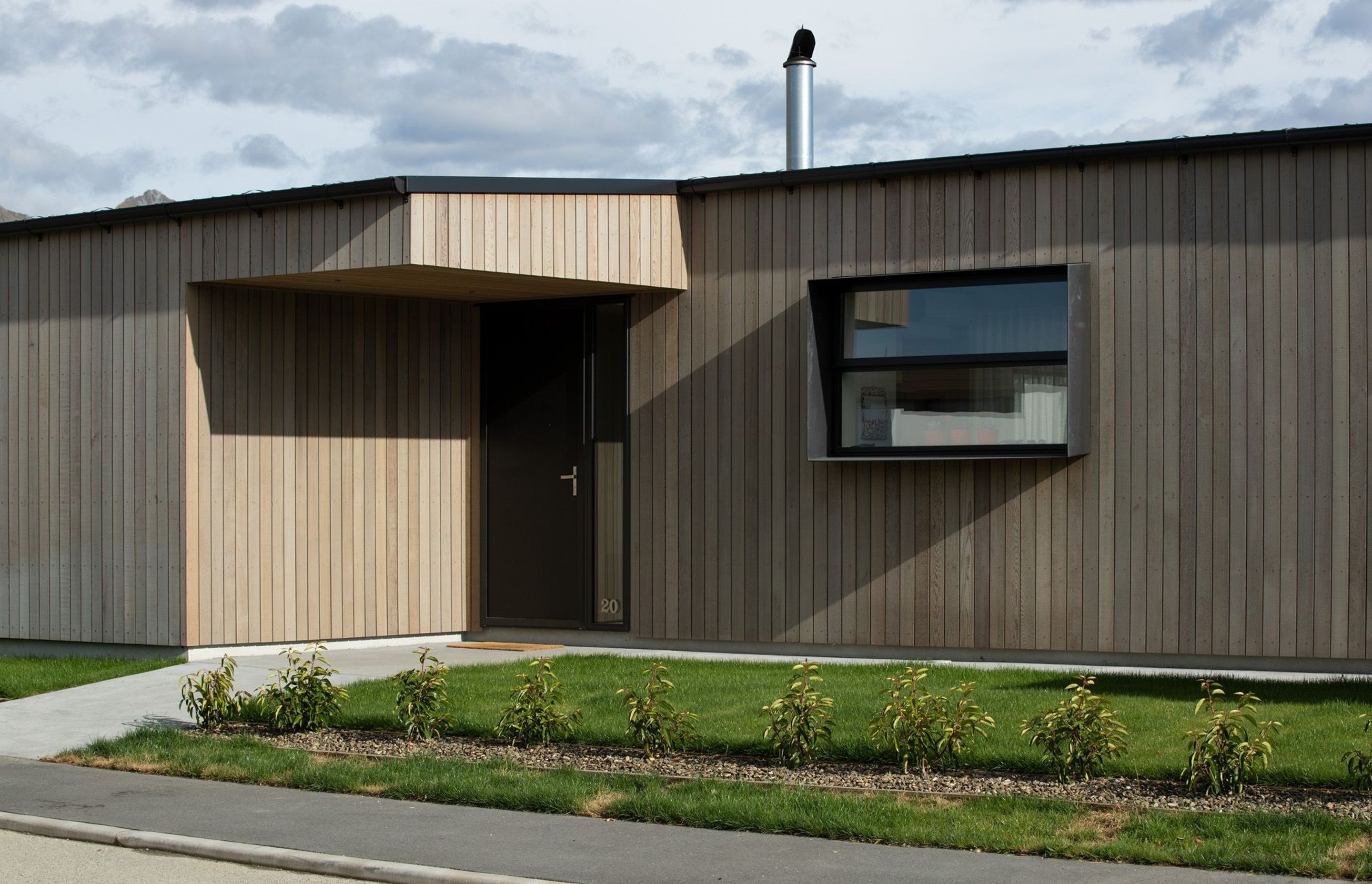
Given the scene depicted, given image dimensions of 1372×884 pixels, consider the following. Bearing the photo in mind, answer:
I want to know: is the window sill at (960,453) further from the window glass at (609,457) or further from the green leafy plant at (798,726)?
the green leafy plant at (798,726)

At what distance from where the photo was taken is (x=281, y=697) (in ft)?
30.9

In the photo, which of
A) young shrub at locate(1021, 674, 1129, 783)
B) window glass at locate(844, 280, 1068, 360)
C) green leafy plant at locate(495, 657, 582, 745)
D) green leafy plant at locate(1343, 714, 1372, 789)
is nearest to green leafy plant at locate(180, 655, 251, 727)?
green leafy plant at locate(495, 657, 582, 745)

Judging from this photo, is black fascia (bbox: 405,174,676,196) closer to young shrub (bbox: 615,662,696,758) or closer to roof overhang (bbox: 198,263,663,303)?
roof overhang (bbox: 198,263,663,303)

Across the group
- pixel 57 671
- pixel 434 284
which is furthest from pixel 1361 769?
pixel 57 671

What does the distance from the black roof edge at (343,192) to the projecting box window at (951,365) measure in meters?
1.93

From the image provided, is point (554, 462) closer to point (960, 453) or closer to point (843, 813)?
point (960, 453)

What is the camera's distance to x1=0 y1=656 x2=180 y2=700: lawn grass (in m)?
11.4

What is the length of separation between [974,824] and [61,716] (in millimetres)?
6650

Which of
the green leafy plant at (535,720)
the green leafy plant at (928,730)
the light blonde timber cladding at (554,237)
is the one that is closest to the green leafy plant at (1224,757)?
the green leafy plant at (928,730)

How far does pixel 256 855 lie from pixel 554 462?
7.23 m

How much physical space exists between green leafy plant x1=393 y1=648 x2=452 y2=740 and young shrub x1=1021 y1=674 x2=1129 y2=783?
3.51 m

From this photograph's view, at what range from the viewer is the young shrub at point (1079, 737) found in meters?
7.50

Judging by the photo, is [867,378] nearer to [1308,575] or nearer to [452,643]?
Result: [1308,575]

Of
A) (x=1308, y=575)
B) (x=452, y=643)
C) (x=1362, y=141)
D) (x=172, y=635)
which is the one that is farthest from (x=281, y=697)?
(x=1362, y=141)
